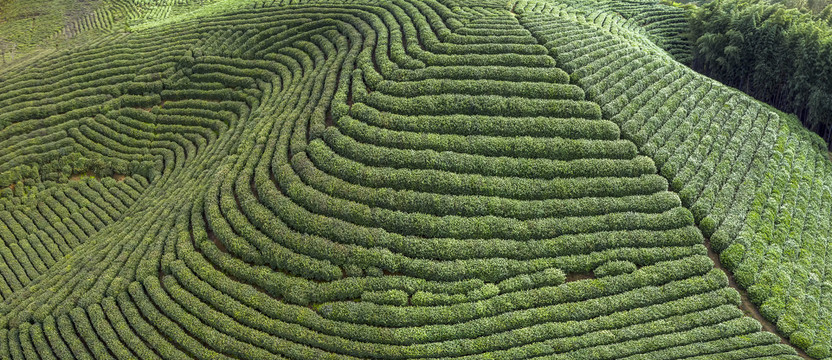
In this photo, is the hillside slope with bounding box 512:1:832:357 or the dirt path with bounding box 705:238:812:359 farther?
the hillside slope with bounding box 512:1:832:357

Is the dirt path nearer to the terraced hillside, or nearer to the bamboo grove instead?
the terraced hillside

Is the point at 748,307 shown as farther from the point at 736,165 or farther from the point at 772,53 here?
the point at 772,53

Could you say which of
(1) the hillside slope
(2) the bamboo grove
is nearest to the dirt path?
(1) the hillside slope

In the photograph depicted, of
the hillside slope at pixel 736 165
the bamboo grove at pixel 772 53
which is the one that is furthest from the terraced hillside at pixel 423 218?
the bamboo grove at pixel 772 53

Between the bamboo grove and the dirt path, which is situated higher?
the bamboo grove

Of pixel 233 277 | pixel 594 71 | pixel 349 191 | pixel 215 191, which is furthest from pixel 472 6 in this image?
pixel 233 277

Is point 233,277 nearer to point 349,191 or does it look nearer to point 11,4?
point 349,191
